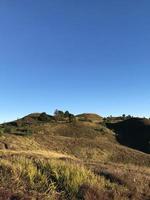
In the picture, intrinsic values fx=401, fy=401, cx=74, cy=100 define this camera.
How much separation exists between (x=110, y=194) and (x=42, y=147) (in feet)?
157

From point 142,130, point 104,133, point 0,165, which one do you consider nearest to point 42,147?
point 104,133

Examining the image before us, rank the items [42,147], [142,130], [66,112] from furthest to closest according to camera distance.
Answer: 1. [66,112]
2. [142,130]
3. [42,147]

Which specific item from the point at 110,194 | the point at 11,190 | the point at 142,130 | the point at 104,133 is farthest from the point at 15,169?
the point at 142,130

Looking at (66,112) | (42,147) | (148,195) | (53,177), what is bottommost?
(148,195)

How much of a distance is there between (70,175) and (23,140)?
4755cm

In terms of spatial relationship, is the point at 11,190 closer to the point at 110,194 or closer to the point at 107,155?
the point at 110,194

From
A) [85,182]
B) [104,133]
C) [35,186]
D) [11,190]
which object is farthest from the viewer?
[104,133]

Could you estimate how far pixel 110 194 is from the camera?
1154 centimetres

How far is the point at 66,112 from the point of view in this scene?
338 feet

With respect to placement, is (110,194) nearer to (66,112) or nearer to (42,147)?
(42,147)

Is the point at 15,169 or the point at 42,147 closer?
the point at 15,169

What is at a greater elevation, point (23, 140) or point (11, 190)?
point (23, 140)

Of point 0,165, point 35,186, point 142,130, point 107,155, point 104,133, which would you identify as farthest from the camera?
point 142,130

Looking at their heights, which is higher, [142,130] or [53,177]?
[142,130]
